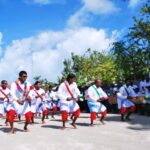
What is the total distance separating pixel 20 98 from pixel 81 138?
8.75ft

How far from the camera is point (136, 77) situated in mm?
30688

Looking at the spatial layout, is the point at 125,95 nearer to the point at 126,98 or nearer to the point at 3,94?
the point at 126,98

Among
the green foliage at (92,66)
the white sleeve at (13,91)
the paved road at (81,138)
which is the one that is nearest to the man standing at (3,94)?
the paved road at (81,138)

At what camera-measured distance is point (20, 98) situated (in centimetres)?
1455

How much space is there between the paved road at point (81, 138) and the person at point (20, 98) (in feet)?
2.00

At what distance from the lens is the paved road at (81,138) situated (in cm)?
1147

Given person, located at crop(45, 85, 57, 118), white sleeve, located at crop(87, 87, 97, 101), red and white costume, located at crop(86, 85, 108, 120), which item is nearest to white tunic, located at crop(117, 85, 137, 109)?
red and white costume, located at crop(86, 85, 108, 120)

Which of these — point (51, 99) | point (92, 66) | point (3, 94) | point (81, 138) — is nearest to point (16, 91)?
point (81, 138)

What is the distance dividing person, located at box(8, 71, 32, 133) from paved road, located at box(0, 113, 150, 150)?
2.00 ft

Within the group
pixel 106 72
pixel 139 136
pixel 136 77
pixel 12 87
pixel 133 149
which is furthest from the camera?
pixel 106 72

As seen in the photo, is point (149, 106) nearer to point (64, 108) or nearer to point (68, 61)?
point (64, 108)

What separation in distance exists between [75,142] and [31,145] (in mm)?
Answer: 1224

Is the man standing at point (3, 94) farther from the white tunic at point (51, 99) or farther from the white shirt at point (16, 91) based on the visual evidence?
the white tunic at point (51, 99)

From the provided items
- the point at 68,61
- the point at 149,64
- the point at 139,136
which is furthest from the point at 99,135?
the point at 68,61
